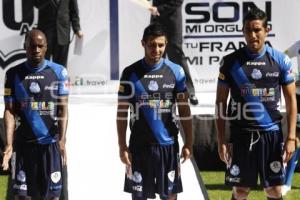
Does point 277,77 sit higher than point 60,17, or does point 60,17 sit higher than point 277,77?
point 60,17

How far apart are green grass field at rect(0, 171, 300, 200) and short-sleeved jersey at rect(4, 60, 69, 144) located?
80.5 inches

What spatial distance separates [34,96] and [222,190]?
294cm

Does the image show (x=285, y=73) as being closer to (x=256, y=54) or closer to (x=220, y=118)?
(x=256, y=54)

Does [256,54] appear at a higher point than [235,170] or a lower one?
higher

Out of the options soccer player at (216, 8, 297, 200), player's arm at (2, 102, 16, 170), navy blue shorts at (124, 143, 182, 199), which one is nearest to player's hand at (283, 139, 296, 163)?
soccer player at (216, 8, 297, 200)

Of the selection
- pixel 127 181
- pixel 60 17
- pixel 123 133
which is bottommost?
pixel 127 181

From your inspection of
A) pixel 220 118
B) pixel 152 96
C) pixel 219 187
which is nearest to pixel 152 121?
pixel 152 96

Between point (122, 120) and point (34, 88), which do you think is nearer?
point (122, 120)

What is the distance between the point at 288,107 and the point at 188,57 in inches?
173

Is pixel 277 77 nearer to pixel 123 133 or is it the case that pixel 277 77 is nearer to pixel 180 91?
pixel 180 91

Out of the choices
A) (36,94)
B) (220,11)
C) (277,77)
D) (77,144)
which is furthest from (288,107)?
Result: (220,11)

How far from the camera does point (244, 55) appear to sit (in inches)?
219

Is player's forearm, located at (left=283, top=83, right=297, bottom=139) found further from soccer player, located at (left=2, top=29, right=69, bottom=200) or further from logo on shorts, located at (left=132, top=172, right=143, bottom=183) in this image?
soccer player, located at (left=2, top=29, right=69, bottom=200)

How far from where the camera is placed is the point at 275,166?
5.57m
